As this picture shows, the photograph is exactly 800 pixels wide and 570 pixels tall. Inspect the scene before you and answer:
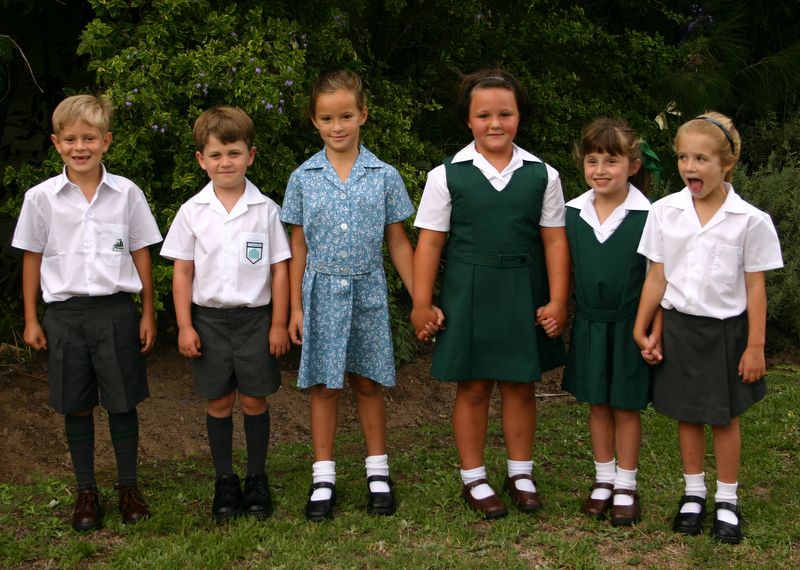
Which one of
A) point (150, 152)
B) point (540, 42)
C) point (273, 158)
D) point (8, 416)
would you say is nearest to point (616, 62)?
point (540, 42)

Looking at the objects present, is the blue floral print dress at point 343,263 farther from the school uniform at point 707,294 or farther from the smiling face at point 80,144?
the school uniform at point 707,294

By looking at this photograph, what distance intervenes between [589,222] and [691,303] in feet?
1.61

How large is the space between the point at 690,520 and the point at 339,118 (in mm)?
2033

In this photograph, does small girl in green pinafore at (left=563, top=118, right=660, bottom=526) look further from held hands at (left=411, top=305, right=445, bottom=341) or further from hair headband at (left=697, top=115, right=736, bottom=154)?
held hands at (left=411, top=305, right=445, bottom=341)

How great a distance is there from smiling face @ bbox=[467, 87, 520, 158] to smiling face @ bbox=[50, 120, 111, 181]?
144 centimetres

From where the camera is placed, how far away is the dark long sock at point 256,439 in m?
3.90

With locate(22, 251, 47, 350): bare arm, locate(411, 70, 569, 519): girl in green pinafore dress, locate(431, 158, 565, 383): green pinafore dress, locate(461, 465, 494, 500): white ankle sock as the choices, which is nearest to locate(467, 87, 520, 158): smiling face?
locate(411, 70, 569, 519): girl in green pinafore dress

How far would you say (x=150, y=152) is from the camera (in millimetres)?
4973

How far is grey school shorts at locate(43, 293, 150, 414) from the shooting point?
369cm

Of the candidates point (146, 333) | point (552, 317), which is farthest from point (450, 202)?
point (146, 333)

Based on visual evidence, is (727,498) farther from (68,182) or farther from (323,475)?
(68,182)

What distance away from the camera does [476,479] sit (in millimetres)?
3938

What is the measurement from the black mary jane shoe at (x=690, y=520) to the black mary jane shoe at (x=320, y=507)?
1.34 metres

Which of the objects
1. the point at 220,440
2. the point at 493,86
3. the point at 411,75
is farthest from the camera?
the point at 411,75
